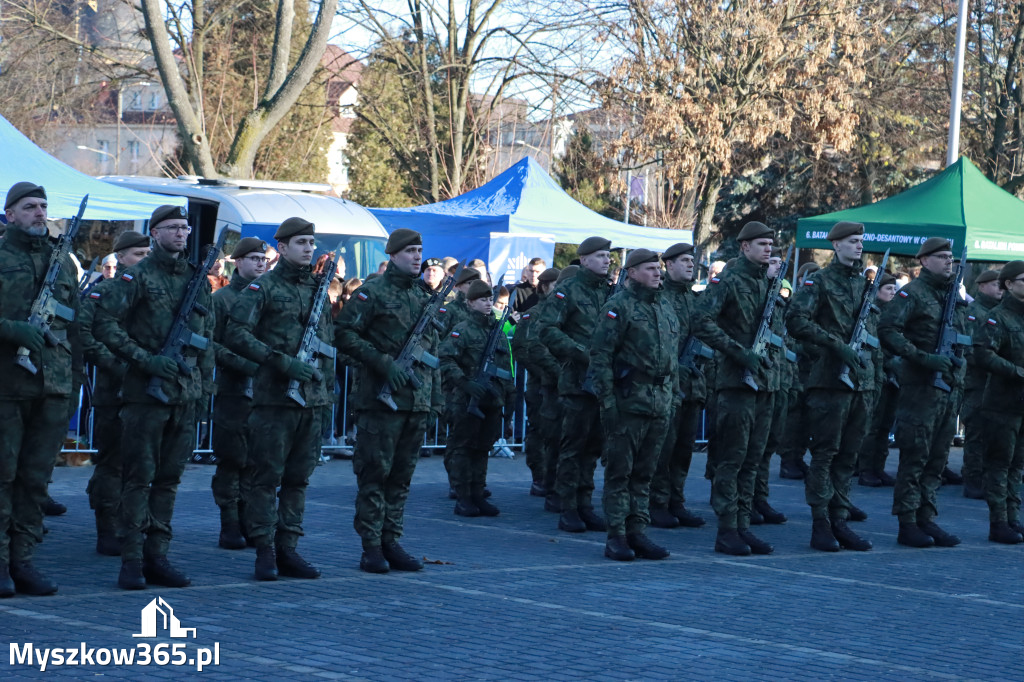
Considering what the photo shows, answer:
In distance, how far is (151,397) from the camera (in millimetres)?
8102

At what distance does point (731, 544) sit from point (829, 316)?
5.87 feet

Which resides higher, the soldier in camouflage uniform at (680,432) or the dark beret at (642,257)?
the dark beret at (642,257)

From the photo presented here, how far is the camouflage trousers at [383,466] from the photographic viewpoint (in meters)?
8.80

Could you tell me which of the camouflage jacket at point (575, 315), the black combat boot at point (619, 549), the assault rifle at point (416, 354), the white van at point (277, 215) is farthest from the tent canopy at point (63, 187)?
the black combat boot at point (619, 549)

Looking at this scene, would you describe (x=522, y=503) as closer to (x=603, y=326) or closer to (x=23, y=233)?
(x=603, y=326)

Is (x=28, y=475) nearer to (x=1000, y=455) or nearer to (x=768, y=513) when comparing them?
(x=768, y=513)

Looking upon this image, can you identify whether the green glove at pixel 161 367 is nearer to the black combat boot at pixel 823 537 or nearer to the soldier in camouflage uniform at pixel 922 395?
the black combat boot at pixel 823 537

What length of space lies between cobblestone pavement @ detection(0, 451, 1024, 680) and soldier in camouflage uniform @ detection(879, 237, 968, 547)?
1.17 feet

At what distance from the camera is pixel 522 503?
41.4ft

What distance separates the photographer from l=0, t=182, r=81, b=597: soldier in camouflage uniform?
7645mm

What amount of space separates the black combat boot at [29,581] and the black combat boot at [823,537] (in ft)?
17.4

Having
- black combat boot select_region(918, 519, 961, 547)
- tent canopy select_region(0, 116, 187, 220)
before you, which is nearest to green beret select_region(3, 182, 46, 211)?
tent canopy select_region(0, 116, 187, 220)

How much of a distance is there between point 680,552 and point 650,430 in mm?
1094

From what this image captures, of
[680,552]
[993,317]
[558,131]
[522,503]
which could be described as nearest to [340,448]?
[522,503]
